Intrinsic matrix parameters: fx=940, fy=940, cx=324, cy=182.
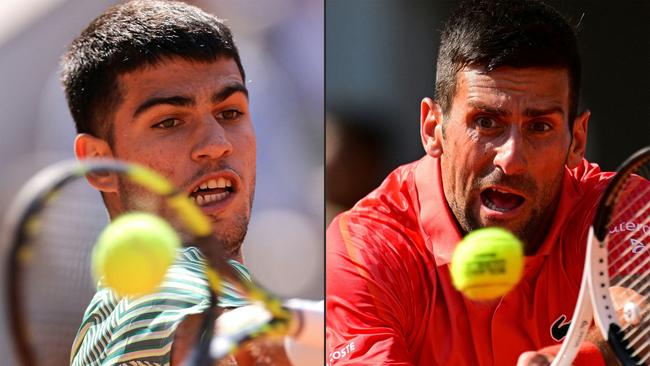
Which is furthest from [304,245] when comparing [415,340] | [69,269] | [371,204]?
[69,269]

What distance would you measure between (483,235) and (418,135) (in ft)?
1.08

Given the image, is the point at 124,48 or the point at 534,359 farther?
the point at 124,48

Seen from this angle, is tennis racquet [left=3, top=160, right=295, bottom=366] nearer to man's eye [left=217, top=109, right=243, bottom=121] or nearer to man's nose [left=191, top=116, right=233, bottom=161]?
man's nose [left=191, top=116, right=233, bottom=161]

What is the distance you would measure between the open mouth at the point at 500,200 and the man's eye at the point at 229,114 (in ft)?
2.31

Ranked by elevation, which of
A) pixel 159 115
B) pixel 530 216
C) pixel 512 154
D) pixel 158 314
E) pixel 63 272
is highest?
pixel 159 115

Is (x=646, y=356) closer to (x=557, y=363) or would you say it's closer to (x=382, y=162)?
(x=557, y=363)

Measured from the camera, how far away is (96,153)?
252 centimetres

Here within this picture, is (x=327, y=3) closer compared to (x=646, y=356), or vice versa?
(x=646, y=356)

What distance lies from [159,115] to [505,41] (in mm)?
950

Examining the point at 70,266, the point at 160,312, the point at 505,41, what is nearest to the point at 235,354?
the point at 160,312

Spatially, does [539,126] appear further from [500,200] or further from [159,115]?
[159,115]

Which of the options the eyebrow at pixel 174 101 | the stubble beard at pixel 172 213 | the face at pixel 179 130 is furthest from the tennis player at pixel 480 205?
the eyebrow at pixel 174 101

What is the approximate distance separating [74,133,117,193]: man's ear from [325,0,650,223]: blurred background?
1.93 ft

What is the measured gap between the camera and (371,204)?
2.62m
